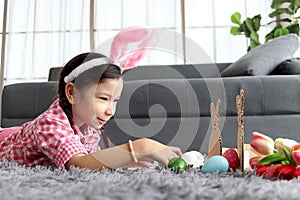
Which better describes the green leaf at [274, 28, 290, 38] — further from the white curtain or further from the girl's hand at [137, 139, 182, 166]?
the girl's hand at [137, 139, 182, 166]

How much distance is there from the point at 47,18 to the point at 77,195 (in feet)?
13.9

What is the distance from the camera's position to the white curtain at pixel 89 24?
13.8 ft

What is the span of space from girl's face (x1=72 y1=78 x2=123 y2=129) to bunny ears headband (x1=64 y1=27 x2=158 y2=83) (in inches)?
2.2

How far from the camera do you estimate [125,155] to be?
82 cm

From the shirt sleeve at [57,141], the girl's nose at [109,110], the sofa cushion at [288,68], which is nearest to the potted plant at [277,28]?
the sofa cushion at [288,68]

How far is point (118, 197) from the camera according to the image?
0.38m

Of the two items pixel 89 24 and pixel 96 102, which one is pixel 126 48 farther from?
pixel 89 24

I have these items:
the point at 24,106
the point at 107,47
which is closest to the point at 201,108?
the point at 107,47

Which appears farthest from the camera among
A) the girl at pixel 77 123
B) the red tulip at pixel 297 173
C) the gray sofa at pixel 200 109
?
the gray sofa at pixel 200 109

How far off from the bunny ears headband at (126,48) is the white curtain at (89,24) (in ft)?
10.1

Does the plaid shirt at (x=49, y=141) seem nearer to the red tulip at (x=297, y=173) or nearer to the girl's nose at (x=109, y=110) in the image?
the girl's nose at (x=109, y=110)

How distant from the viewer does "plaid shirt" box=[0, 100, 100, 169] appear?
0.90 metres

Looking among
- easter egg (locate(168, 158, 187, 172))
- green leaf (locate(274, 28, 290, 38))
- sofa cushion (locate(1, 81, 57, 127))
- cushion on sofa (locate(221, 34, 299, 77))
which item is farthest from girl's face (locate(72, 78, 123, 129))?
green leaf (locate(274, 28, 290, 38))

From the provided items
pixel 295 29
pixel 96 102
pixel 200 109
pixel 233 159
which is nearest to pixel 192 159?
pixel 233 159
